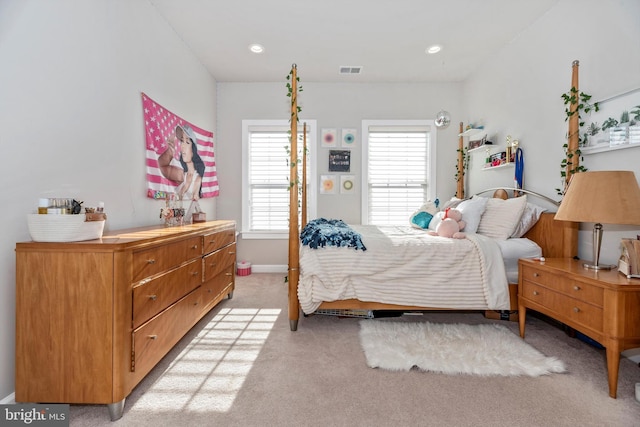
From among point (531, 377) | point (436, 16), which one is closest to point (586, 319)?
point (531, 377)

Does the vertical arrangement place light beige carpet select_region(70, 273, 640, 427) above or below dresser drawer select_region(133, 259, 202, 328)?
below

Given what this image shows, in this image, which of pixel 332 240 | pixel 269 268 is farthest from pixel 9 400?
pixel 269 268

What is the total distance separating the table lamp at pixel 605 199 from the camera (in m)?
1.73

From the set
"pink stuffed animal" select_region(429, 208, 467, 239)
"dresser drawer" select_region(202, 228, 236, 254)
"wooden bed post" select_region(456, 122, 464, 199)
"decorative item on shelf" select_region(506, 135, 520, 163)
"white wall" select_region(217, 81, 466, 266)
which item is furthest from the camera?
"white wall" select_region(217, 81, 466, 266)

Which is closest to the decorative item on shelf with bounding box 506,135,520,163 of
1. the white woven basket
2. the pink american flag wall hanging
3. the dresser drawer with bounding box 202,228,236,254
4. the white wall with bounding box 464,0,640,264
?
the white wall with bounding box 464,0,640,264

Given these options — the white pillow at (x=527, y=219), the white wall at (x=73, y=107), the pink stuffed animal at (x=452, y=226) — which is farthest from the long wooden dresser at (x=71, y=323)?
the white pillow at (x=527, y=219)

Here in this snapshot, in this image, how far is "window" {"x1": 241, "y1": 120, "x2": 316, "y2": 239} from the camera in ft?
14.8

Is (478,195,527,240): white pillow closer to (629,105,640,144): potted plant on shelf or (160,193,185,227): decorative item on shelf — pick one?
(629,105,640,144): potted plant on shelf

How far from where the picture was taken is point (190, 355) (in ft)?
6.90

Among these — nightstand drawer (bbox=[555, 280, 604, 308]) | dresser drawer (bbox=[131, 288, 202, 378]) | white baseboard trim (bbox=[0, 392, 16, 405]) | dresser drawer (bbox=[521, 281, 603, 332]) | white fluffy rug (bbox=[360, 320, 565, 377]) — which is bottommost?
white fluffy rug (bbox=[360, 320, 565, 377])

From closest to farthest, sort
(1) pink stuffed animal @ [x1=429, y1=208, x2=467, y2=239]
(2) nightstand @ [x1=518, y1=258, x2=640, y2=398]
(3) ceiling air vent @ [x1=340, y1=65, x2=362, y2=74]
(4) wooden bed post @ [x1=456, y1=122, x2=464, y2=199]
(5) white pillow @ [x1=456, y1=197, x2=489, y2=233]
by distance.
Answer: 1. (2) nightstand @ [x1=518, y1=258, x2=640, y2=398]
2. (1) pink stuffed animal @ [x1=429, y1=208, x2=467, y2=239]
3. (5) white pillow @ [x1=456, y1=197, x2=489, y2=233]
4. (3) ceiling air vent @ [x1=340, y1=65, x2=362, y2=74]
5. (4) wooden bed post @ [x1=456, y1=122, x2=464, y2=199]

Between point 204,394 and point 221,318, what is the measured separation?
1.13 meters

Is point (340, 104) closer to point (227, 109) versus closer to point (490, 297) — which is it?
point (227, 109)

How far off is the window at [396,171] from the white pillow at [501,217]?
1.63 metres
